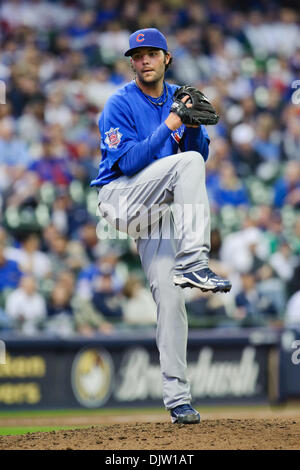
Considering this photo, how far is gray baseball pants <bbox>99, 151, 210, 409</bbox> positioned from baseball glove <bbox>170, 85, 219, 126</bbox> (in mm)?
193

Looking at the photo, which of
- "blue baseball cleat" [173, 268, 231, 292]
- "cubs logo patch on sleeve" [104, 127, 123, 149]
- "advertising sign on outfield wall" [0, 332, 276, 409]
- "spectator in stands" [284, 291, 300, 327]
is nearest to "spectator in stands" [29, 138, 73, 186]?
"advertising sign on outfield wall" [0, 332, 276, 409]

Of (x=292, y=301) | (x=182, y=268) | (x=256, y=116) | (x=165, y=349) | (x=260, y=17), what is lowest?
(x=165, y=349)

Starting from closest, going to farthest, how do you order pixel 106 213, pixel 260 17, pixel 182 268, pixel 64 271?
1. pixel 182 268
2. pixel 106 213
3. pixel 64 271
4. pixel 260 17

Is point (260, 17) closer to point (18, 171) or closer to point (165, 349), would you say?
point (18, 171)

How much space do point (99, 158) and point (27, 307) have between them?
2.81m

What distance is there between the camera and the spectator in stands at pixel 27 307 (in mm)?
9094

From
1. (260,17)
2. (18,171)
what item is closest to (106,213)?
(18,171)

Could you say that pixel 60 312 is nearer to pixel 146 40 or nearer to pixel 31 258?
pixel 31 258

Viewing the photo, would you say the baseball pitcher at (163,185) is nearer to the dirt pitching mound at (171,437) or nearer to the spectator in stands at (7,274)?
the dirt pitching mound at (171,437)

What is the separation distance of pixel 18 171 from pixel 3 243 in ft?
3.65

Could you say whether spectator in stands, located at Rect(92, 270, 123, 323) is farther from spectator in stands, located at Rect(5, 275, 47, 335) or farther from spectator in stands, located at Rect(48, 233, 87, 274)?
spectator in stands, located at Rect(5, 275, 47, 335)

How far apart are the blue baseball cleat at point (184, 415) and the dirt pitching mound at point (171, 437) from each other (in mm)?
56

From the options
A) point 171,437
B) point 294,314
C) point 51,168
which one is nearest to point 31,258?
point 51,168

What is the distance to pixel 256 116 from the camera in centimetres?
1330
